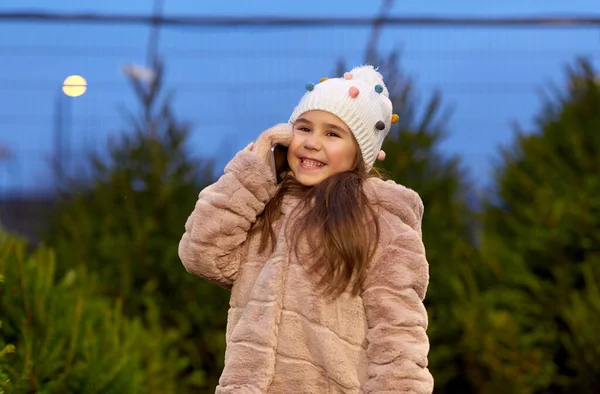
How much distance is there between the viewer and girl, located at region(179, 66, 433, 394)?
2.88m

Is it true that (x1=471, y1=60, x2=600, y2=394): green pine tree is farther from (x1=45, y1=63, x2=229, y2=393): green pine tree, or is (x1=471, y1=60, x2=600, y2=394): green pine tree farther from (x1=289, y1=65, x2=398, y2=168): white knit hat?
(x1=289, y1=65, x2=398, y2=168): white knit hat

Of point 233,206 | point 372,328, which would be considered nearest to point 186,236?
point 233,206

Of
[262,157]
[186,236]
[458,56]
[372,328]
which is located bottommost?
[372,328]

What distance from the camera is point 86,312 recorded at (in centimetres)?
434

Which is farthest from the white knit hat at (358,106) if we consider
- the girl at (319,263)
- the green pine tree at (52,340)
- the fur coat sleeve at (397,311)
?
the green pine tree at (52,340)

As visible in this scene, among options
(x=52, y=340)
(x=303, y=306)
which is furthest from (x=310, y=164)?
(x=52, y=340)

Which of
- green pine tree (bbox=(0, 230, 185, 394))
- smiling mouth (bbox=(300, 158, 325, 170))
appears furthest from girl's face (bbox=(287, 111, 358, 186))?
green pine tree (bbox=(0, 230, 185, 394))

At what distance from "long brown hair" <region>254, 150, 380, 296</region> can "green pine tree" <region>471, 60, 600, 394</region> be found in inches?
114

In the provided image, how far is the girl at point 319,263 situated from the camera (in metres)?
2.88

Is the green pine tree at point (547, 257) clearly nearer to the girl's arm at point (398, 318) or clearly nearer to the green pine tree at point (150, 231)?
the green pine tree at point (150, 231)

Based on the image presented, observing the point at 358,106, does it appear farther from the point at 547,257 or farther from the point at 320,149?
the point at 547,257

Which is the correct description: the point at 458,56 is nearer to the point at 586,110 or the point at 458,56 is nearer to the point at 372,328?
the point at 586,110

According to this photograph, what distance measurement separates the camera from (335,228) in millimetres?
2969

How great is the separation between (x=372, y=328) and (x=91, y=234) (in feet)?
10.7
